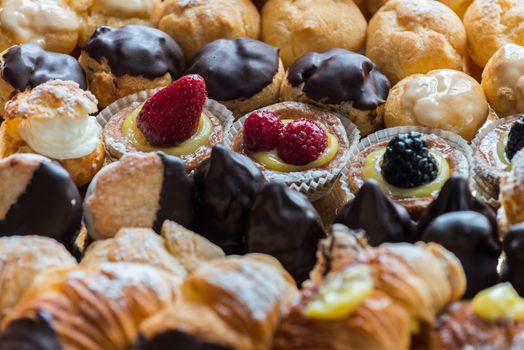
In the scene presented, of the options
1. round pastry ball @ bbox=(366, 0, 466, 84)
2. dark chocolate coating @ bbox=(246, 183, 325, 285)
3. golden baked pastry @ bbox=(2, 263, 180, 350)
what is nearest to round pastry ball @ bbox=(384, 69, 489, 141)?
round pastry ball @ bbox=(366, 0, 466, 84)

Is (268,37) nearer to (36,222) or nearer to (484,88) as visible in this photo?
(484,88)

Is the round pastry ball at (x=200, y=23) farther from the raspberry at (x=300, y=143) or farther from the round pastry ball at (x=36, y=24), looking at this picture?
the raspberry at (x=300, y=143)

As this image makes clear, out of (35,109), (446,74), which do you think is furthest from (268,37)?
(35,109)

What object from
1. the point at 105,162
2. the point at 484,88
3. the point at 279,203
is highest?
the point at 279,203

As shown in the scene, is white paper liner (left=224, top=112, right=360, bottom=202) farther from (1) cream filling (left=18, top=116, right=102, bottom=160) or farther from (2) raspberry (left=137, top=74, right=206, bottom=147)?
(1) cream filling (left=18, top=116, right=102, bottom=160)

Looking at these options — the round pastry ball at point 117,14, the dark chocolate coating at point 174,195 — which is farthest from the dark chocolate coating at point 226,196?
the round pastry ball at point 117,14

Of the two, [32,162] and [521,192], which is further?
[32,162]
